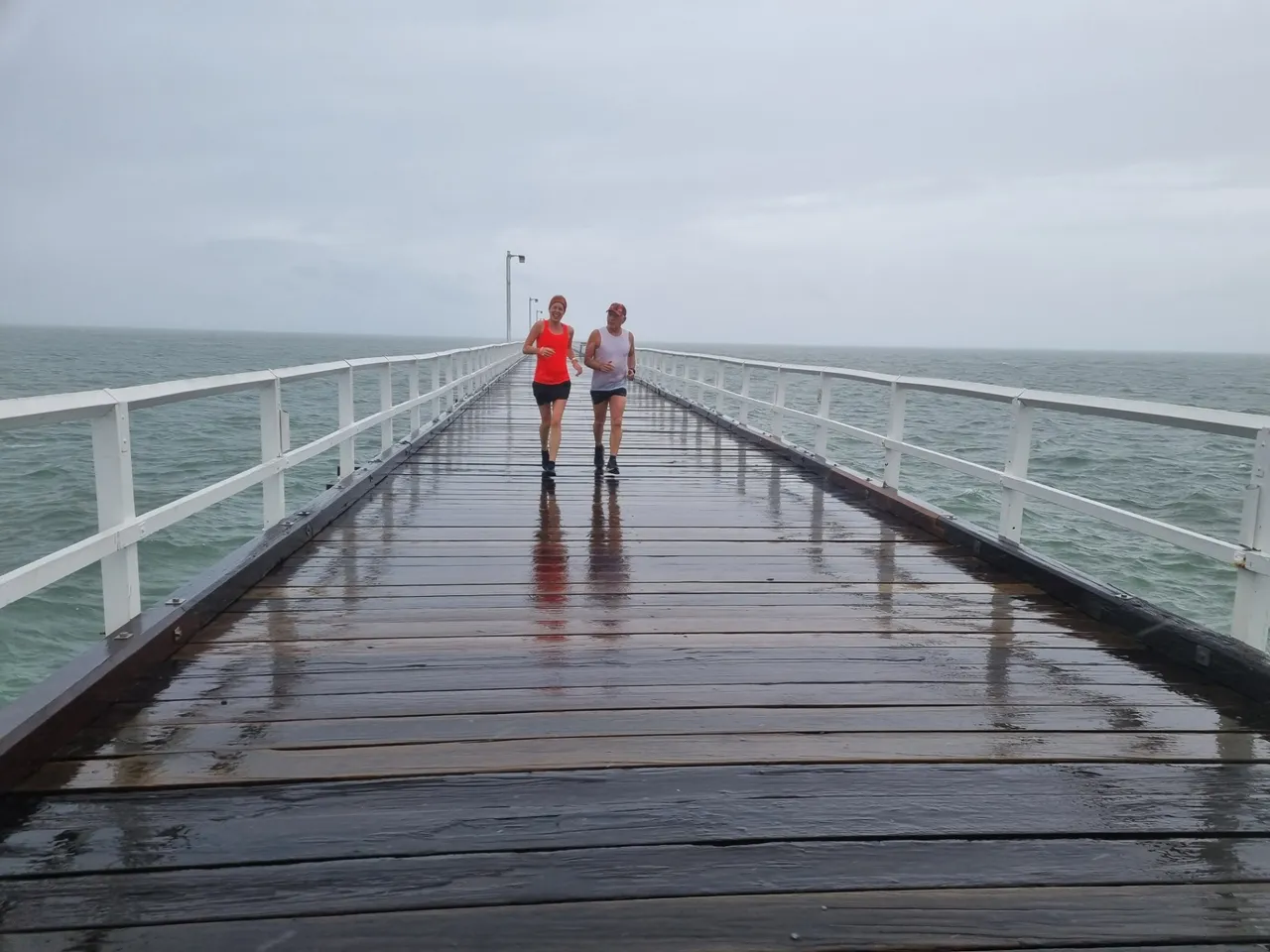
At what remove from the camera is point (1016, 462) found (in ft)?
16.1

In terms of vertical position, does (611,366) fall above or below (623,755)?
above

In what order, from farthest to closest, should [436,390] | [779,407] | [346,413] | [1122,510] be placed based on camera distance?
[436,390] → [779,407] → [346,413] → [1122,510]

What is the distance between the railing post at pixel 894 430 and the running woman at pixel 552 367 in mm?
2601

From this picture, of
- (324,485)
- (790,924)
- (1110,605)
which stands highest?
(1110,605)

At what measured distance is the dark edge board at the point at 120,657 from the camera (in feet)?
8.20

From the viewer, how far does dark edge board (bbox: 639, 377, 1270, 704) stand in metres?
3.25

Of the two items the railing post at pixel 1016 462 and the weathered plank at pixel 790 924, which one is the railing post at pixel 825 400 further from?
the weathered plank at pixel 790 924

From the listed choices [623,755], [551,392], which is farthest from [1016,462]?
[551,392]

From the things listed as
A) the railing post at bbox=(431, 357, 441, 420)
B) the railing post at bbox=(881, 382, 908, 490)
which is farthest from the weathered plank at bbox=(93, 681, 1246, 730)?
the railing post at bbox=(431, 357, 441, 420)

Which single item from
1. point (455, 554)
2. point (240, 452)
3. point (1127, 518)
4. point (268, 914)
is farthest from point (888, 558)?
point (240, 452)

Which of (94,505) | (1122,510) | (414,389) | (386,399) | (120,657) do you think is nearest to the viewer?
(120,657)

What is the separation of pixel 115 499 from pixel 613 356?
206 inches

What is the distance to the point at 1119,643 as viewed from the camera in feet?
12.5

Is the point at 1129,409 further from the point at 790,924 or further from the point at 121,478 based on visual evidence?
the point at 121,478
